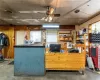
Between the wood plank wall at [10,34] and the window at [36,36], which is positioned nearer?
the wood plank wall at [10,34]

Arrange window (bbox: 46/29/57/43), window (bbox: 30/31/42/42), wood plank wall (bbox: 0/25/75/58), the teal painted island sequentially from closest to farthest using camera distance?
the teal painted island
wood plank wall (bbox: 0/25/75/58)
window (bbox: 46/29/57/43)
window (bbox: 30/31/42/42)

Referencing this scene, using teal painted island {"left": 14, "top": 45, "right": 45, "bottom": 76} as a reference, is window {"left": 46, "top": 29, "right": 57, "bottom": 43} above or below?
above

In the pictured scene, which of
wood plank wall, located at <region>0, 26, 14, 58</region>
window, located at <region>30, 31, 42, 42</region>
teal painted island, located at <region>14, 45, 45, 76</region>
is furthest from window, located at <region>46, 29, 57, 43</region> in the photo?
teal painted island, located at <region>14, 45, 45, 76</region>

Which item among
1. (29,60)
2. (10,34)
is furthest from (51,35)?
(29,60)

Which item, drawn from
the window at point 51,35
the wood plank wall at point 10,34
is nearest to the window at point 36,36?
the wood plank wall at point 10,34

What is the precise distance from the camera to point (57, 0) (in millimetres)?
4293

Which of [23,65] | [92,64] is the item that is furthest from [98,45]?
[23,65]

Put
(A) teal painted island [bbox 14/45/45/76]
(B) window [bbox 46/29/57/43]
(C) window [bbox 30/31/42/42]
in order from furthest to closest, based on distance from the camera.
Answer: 1. (C) window [bbox 30/31/42/42]
2. (B) window [bbox 46/29/57/43]
3. (A) teal painted island [bbox 14/45/45/76]

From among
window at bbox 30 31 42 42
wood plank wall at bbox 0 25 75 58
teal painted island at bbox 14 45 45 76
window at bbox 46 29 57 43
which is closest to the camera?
teal painted island at bbox 14 45 45 76

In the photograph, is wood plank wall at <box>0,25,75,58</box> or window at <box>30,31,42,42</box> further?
window at <box>30,31,42,42</box>

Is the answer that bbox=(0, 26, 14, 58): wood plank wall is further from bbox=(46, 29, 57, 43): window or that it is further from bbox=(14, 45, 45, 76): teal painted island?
bbox=(14, 45, 45, 76): teal painted island

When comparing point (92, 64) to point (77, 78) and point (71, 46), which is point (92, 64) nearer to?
point (71, 46)

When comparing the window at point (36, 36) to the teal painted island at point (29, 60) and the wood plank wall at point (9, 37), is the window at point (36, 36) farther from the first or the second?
the teal painted island at point (29, 60)

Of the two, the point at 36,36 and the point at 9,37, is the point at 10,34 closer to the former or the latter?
the point at 9,37
